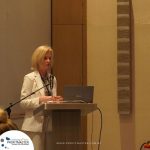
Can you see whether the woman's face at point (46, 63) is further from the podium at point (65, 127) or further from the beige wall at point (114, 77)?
the beige wall at point (114, 77)

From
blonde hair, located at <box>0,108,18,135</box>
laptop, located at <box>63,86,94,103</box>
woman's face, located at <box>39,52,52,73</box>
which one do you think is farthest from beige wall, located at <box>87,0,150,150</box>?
blonde hair, located at <box>0,108,18,135</box>

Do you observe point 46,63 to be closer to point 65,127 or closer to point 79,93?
point 79,93

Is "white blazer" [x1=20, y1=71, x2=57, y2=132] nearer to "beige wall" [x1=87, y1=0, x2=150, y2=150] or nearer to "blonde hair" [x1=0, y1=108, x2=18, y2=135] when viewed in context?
"beige wall" [x1=87, y1=0, x2=150, y2=150]

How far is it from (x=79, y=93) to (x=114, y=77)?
7.65 feet

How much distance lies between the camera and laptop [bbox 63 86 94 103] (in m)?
3.41

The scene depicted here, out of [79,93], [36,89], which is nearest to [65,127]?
[79,93]

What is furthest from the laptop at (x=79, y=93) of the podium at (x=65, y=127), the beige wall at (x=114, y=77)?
the beige wall at (x=114, y=77)

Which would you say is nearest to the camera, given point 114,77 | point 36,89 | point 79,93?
point 79,93

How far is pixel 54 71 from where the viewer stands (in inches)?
224

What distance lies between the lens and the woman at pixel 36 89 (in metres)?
3.91

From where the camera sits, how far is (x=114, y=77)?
5.70 meters

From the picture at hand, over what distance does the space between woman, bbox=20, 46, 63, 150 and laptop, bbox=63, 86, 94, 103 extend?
0.45m

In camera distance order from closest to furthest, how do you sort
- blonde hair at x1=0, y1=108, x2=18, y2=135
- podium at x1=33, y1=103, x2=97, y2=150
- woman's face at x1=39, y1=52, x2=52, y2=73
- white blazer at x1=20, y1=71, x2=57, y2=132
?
1. blonde hair at x1=0, y1=108, x2=18, y2=135
2. podium at x1=33, y1=103, x2=97, y2=150
3. white blazer at x1=20, y1=71, x2=57, y2=132
4. woman's face at x1=39, y1=52, x2=52, y2=73

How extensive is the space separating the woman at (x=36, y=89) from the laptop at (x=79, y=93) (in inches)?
17.9
